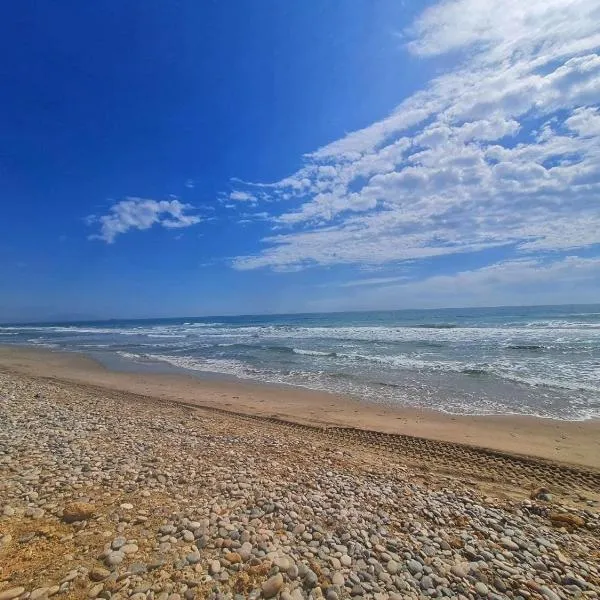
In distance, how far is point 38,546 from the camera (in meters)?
3.30

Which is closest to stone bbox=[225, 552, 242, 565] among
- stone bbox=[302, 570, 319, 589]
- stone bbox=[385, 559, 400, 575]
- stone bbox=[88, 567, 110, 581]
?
stone bbox=[302, 570, 319, 589]

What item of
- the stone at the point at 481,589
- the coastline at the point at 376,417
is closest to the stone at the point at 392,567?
the stone at the point at 481,589

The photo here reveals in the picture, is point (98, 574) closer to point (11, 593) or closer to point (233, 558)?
point (11, 593)

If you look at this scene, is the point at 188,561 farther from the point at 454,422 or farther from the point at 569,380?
the point at 569,380

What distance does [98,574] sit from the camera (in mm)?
2967

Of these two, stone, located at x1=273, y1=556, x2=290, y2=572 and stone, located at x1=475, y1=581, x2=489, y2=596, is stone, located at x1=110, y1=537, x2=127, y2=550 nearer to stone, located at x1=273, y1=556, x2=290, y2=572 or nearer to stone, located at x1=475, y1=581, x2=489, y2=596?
stone, located at x1=273, y1=556, x2=290, y2=572

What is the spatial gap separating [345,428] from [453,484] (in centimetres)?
312

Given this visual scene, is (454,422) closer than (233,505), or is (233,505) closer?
(233,505)

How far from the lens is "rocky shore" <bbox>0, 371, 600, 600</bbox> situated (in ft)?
9.91

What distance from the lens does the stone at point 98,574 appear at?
2928 millimetres

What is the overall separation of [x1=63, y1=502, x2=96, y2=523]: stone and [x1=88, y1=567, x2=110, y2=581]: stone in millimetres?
873

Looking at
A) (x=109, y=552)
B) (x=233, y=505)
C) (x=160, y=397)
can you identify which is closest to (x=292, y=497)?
(x=233, y=505)

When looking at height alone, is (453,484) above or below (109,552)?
below

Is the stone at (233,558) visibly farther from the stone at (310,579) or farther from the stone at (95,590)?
the stone at (95,590)
